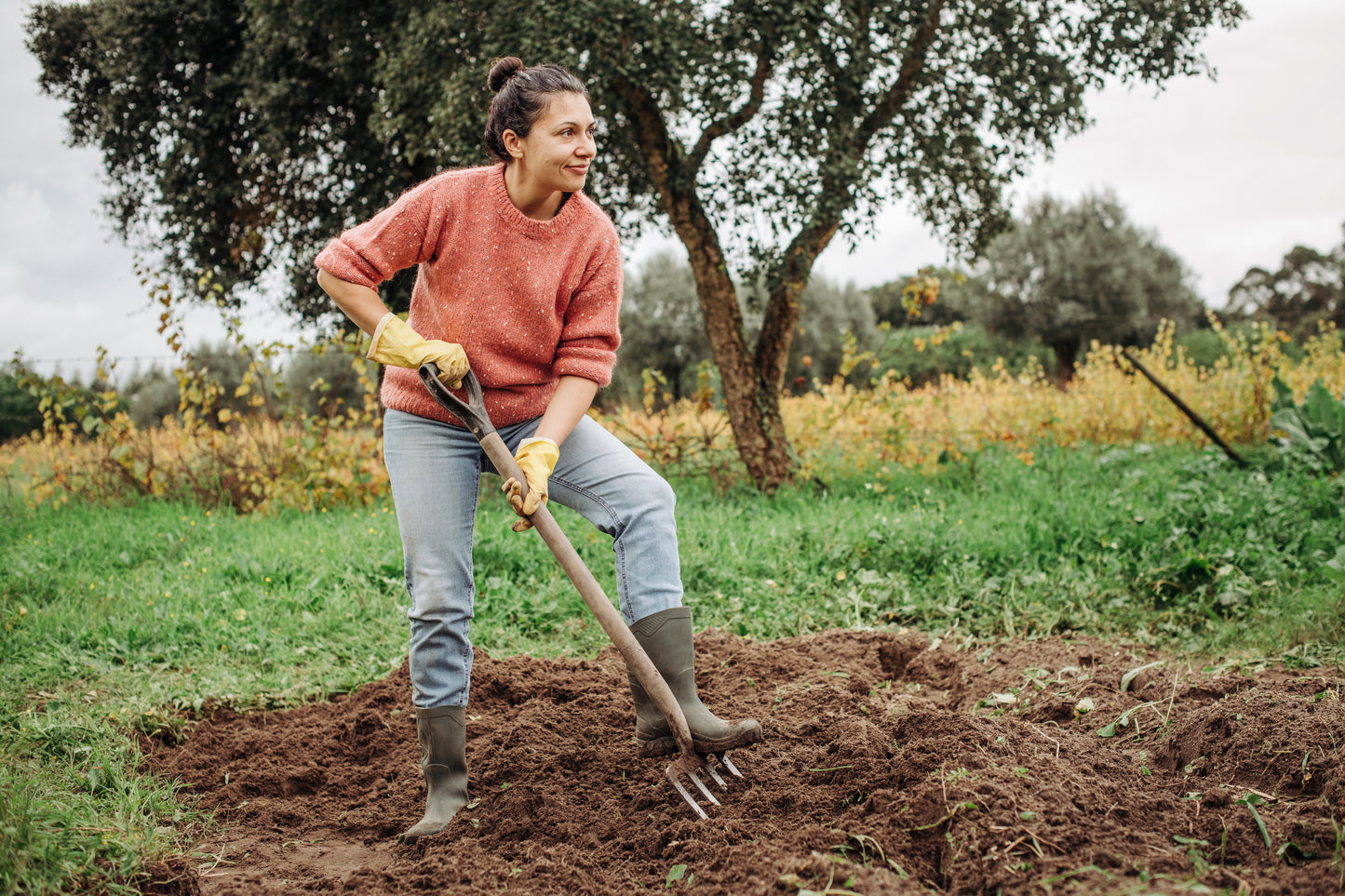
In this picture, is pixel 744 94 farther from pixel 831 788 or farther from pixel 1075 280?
pixel 1075 280

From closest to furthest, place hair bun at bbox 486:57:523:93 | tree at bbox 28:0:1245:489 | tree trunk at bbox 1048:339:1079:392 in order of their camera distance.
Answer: hair bun at bbox 486:57:523:93, tree at bbox 28:0:1245:489, tree trunk at bbox 1048:339:1079:392

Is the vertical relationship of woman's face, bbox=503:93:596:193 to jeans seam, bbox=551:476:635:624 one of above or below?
above

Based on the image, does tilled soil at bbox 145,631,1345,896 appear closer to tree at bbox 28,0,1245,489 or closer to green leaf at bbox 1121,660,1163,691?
green leaf at bbox 1121,660,1163,691

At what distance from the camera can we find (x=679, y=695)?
7.54 ft

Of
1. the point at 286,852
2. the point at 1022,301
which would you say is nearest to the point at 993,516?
the point at 286,852

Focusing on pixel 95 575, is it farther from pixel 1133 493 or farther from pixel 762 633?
pixel 1133 493

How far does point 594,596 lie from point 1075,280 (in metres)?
22.8

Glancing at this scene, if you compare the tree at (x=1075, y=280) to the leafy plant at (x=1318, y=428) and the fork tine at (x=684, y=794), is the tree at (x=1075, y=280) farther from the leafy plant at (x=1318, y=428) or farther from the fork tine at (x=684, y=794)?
the fork tine at (x=684, y=794)

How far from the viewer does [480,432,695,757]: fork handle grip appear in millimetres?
2139

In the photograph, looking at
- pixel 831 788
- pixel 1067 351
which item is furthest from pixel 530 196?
pixel 1067 351

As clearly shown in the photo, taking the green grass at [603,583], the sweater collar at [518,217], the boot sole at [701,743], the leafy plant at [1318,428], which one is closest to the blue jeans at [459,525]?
the boot sole at [701,743]

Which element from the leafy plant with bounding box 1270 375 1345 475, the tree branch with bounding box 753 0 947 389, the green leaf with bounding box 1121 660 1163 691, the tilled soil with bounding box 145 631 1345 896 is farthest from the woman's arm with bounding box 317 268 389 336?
the leafy plant with bounding box 1270 375 1345 475

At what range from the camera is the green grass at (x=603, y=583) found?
134 inches

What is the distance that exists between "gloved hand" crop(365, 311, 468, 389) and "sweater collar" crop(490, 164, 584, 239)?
37 centimetres
